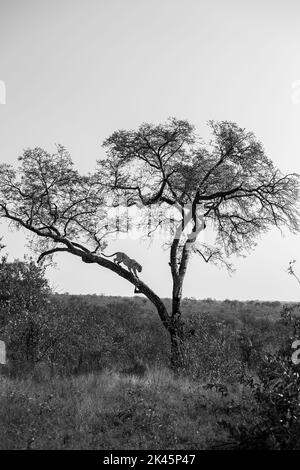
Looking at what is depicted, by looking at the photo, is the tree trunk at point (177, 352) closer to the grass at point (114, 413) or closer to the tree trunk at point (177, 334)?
the tree trunk at point (177, 334)

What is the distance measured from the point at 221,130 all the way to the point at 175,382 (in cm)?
983

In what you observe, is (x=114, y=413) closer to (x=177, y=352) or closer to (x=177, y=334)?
(x=177, y=352)

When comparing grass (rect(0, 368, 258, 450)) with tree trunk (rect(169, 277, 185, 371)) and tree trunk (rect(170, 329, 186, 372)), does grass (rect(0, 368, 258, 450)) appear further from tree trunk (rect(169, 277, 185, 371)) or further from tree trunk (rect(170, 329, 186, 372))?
tree trunk (rect(169, 277, 185, 371))

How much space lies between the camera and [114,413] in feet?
34.5

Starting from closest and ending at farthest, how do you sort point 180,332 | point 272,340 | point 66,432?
point 66,432 < point 180,332 < point 272,340

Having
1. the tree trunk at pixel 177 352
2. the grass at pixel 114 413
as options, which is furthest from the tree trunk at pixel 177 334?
the grass at pixel 114 413

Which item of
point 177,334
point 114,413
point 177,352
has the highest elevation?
point 177,334

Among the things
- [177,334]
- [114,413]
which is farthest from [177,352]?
[114,413]

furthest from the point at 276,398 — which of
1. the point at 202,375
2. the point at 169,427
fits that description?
the point at 202,375

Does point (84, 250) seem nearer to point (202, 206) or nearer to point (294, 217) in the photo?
point (202, 206)

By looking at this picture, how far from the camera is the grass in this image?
9.14 metres

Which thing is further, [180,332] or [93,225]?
[93,225]
